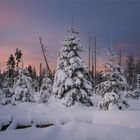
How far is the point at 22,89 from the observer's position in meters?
29.6

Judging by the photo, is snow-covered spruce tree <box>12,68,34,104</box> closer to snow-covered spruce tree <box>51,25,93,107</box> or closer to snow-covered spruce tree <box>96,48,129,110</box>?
snow-covered spruce tree <box>51,25,93,107</box>

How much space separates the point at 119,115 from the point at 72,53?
15.3m

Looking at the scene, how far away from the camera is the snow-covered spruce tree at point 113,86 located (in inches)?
711

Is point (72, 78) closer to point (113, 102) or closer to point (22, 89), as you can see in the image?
point (113, 102)

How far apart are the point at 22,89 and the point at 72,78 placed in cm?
898

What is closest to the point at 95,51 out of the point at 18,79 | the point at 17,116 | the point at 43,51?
the point at 43,51

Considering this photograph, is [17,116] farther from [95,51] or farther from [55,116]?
[95,51]

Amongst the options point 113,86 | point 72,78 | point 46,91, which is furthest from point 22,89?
point 113,86

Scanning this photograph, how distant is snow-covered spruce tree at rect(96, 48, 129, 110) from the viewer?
18.0 metres

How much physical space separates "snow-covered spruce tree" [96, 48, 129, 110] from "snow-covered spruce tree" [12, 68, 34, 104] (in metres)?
12.8

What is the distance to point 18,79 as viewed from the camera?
3041 cm

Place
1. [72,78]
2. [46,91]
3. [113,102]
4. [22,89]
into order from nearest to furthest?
[113,102] → [72,78] → [22,89] → [46,91]

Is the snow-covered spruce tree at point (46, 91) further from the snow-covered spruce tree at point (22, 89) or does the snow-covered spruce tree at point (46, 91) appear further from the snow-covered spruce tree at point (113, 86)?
the snow-covered spruce tree at point (113, 86)

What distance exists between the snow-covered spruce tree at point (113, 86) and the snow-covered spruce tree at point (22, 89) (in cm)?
1278
